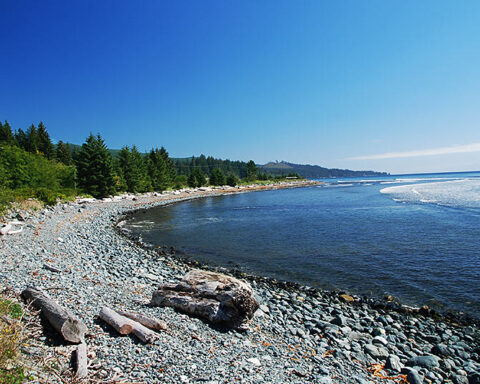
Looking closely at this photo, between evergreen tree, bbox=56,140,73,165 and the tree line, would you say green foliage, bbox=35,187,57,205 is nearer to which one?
the tree line

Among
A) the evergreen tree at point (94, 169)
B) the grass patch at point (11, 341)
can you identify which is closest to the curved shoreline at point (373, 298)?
the grass patch at point (11, 341)

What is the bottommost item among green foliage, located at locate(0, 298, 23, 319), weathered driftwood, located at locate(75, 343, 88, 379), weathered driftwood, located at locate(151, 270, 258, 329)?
weathered driftwood, located at locate(151, 270, 258, 329)

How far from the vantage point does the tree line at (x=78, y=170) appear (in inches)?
1145

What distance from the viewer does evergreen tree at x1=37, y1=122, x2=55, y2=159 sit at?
7188 centimetres

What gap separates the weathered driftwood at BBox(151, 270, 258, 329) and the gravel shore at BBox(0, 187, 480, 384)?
0.26 meters

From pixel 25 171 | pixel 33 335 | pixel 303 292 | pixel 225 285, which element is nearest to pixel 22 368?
pixel 33 335

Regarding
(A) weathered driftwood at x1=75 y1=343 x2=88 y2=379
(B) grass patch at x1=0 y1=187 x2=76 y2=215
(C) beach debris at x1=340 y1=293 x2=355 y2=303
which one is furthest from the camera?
(B) grass patch at x1=0 y1=187 x2=76 y2=215

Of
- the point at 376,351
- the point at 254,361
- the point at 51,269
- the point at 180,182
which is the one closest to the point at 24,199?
the point at 51,269

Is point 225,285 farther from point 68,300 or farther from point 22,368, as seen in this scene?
point 22,368

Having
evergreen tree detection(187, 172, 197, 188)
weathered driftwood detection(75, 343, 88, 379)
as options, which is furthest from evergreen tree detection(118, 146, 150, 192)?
weathered driftwood detection(75, 343, 88, 379)

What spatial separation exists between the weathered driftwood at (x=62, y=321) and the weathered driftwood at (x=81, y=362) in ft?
0.96

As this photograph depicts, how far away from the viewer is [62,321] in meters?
4.49

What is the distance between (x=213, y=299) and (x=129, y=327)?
222 cm

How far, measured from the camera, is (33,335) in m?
4.38
